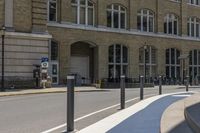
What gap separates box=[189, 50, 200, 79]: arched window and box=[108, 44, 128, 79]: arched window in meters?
13.6

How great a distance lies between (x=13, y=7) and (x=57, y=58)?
28.6 feet

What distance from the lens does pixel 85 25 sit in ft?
161

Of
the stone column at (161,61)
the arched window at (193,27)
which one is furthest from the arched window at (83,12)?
the arched window at (193,27)

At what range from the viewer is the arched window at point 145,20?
56.2 m

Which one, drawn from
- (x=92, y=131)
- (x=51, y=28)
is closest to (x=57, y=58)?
(x=51, y=28)

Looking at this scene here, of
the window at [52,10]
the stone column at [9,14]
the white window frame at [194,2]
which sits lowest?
the stone column at [9,14]

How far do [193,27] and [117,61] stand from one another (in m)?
17.2

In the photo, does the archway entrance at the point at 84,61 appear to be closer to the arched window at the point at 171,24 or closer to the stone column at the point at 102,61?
the stone column at the point at 102,61

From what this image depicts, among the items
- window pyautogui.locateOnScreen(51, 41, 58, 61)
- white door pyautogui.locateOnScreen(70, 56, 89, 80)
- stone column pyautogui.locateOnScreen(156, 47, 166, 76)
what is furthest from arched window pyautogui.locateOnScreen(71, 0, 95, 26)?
stone column pyautogui.locateOnScreen(156, 47, 166, 76)

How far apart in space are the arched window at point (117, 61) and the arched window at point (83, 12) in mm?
4489

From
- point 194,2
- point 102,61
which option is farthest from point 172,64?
point 102,61

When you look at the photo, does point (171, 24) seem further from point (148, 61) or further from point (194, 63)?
point (148, 61)

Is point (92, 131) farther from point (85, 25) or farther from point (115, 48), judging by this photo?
point (115, 48)

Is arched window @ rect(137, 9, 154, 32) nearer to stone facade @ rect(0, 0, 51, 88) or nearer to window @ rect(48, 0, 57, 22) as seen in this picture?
window @ rect(48, 0, 57, 22)
